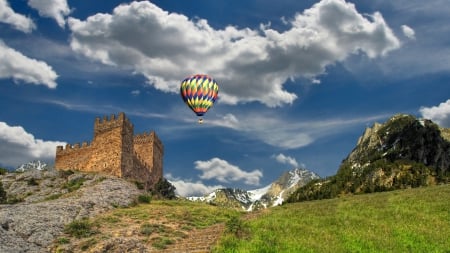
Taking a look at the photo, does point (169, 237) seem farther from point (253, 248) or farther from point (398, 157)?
point (398, 157)

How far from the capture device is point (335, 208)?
3731 centimetres

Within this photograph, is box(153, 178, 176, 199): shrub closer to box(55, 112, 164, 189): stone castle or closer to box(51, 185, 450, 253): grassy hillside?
box(55, 112, 164, 189): stone castle

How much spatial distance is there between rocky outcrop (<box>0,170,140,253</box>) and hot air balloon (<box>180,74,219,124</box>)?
1343cm

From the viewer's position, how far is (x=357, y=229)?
28.5 meters

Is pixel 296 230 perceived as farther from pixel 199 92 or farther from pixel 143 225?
→ pixel 199 92

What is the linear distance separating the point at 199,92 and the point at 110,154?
17.5 m

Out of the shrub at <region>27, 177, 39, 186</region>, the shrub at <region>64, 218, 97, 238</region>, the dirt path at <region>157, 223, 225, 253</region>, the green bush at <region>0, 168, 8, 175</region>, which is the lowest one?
the dirt path at <region>157, 223, 225, 253</region>

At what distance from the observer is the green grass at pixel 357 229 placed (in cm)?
2453

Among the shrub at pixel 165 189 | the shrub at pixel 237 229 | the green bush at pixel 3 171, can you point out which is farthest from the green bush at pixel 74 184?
the shrub at pixel 237 229

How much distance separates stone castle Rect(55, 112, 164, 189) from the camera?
232 feet

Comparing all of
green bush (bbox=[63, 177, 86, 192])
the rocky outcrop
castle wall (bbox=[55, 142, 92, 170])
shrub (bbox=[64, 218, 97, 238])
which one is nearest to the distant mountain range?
castle wall (bbox=[55, 142, 92, 170])

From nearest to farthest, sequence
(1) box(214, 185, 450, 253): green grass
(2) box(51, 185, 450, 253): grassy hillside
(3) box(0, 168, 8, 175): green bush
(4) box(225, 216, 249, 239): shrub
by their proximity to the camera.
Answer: (1) box(214, 185, 450, 253): green grass < (2) box(51, 185, 450, 253): grassy hillside < (4) box(225, 216, 249, 239): shrub < (3) box(0, 168, 8, 175): green bush

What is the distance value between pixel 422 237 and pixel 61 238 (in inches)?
933

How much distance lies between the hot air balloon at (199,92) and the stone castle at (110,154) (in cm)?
1297
